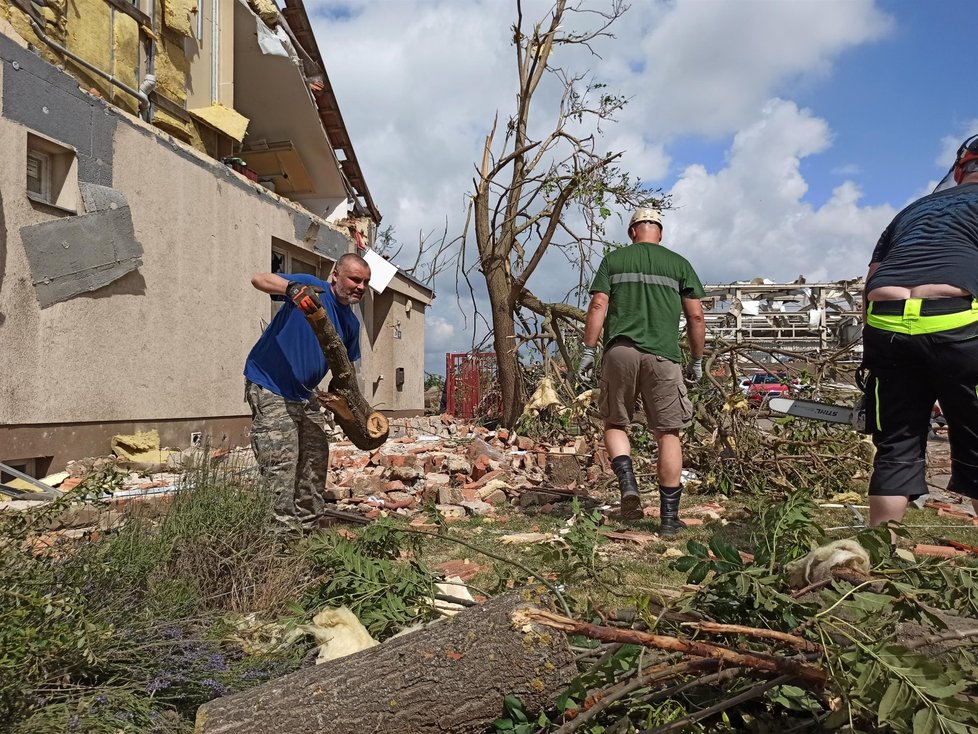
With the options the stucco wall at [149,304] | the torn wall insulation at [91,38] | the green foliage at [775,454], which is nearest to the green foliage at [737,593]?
the green foliage at [775,454]

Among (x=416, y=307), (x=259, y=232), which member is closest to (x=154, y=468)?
(x=259, y=232)

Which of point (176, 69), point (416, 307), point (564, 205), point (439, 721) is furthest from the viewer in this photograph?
point (416, 307)

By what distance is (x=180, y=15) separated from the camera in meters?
8.16

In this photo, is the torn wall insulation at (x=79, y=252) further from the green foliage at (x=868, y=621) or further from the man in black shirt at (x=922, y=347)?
the man in black shirt at (x=922, y=347)

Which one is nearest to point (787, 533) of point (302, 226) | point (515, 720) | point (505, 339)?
point (515, 720)

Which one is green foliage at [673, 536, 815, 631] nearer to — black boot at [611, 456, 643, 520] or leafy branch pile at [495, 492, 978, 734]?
leafy branch pile at [495, 492, 978, 734]

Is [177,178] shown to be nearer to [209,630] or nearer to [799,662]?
[209,630]

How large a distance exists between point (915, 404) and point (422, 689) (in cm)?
238

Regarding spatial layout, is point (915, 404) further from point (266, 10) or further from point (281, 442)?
point (266, 10)

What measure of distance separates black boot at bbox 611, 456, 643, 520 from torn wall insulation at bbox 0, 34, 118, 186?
5.38m

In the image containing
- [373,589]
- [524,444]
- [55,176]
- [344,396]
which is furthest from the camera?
[524,444]

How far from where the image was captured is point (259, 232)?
885 centimetres

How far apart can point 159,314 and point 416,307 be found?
334 inches

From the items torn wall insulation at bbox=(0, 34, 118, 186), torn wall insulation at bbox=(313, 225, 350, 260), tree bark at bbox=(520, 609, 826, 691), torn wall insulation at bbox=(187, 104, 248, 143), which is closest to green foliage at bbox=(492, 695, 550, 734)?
tree bark at bbox=(520, 609, 826, 691)
